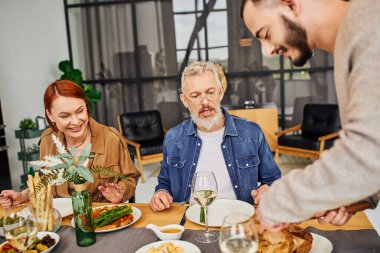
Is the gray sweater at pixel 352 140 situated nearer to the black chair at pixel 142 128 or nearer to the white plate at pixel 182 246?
the white plate at pixel 182 246

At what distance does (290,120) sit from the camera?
647 cm

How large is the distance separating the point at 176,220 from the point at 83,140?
2.91 ft

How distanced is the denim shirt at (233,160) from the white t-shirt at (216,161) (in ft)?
0.08

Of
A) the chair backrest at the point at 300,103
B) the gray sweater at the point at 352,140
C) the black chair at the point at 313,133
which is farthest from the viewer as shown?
the chair backrest at the point at 300,103

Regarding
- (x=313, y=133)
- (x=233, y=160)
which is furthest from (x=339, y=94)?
(x=313, y=133)

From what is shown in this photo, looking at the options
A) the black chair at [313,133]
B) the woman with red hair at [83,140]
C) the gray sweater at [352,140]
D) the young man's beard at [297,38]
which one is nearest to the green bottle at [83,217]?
the woman with red hair at [83,140]

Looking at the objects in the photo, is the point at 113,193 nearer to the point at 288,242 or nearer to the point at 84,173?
the point at 84,173

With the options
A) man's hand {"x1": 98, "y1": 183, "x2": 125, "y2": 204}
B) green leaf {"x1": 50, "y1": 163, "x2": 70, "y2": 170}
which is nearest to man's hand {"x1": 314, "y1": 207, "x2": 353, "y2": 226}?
green leaf {"x1": 50, "y1": 163, "x2": 70, "y2": 170}

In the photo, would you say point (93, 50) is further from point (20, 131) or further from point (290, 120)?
point (290, 120)

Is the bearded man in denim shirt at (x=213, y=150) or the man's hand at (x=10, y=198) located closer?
the man's hand at (x=10, y=198)

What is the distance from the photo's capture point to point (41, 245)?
132cm

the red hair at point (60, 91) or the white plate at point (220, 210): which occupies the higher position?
the red hair at point (60, 91)

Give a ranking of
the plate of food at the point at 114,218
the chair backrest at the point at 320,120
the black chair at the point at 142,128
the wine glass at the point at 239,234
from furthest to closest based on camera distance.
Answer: the black chair at the point at 142,128 < the chair backrest at the point at 320,120 < the plate of food at the point at 114,218 < the wine glass at the point at 239,234

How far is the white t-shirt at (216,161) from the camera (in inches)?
80.6
